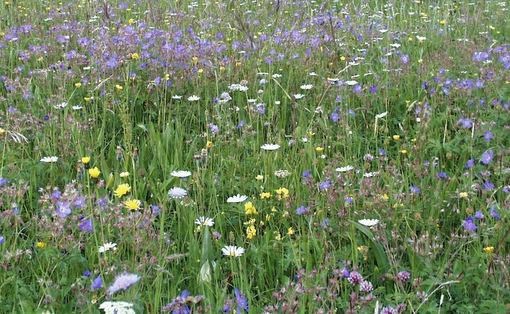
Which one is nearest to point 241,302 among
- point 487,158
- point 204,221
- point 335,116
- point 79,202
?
point 204,221

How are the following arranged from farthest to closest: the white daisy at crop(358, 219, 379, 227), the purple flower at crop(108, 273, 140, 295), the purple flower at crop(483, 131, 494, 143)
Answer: the purple flower at crop(483, 131, 494, 143)
the white daisy at crop(358, 219, 379, 227)
the purple flower at crop(108, 273, 140, 295)

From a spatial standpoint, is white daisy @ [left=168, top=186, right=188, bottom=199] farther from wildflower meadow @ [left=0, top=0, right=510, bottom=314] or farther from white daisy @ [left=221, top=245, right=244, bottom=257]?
white daisy @ [left=221, top=245, right=244, bottom=257]

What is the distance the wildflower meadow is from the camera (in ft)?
5.29

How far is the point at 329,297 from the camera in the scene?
149 centimetres

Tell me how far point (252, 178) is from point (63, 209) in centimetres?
87

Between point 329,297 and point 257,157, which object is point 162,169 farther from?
point 329,297

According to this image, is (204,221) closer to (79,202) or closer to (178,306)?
(79,202)

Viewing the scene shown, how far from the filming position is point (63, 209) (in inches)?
69.4

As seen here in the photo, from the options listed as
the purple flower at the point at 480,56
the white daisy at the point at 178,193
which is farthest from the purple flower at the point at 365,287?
the purple flower at the point at 480,56

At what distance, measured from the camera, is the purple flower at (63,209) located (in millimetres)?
1739

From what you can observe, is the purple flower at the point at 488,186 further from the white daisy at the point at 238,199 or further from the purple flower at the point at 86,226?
the purple flower at the point at 86,226

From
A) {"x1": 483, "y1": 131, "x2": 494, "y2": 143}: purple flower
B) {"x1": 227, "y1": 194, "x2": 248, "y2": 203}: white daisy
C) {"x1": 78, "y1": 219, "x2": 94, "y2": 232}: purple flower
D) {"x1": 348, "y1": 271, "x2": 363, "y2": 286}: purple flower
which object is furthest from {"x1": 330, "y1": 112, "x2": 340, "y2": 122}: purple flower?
{"x1": 78, "y1": 219, "x2": 94, "y2": 232}: purple flower

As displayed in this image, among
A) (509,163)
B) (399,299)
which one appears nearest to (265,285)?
(399,299)

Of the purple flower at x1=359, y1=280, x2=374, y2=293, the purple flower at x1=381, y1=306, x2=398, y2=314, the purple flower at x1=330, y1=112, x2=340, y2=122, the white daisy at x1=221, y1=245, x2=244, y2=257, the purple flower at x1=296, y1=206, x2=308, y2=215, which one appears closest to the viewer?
the purple flower at x1=381, y1=306, x2=398, y2=314
